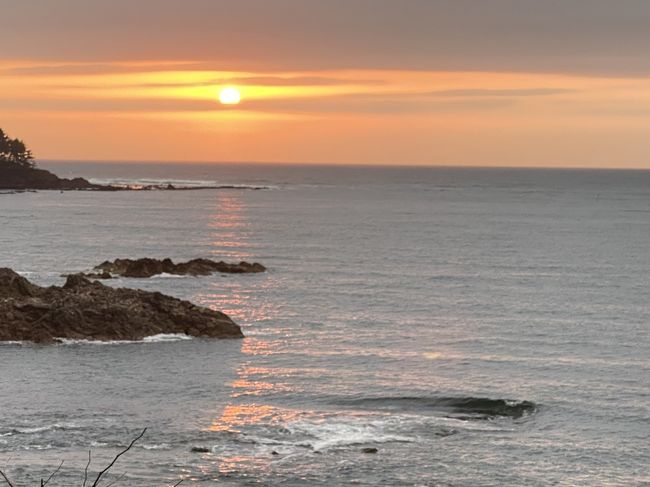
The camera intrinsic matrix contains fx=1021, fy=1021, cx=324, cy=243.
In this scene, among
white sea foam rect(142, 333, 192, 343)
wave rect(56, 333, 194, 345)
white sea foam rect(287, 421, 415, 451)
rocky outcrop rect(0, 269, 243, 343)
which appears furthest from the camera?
white sea foam rect(142, 333, 192, 343)

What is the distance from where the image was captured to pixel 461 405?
44.7 meters

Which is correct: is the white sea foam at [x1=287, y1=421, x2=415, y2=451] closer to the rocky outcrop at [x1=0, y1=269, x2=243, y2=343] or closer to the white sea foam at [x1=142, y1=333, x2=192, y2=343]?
the white sea foam at [x1=142, y1=333, x2=192, y2=343]

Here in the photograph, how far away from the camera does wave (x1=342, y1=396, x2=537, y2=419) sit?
43.4m

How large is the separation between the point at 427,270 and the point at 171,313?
45.3m

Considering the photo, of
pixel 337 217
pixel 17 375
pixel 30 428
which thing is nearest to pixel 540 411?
pixel 30 428

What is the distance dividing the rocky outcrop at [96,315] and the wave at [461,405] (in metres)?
17.3

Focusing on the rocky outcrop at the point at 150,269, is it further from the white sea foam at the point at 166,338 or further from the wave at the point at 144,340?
the wave at the point at 144,340

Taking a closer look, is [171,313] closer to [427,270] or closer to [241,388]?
[241,388]

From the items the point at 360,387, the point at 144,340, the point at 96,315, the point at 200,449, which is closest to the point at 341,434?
the point at 200,449

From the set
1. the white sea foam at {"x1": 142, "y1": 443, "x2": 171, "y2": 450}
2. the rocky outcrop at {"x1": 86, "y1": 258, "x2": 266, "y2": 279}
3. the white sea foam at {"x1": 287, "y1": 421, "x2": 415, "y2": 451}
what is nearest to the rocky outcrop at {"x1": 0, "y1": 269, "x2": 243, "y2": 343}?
the white sea foam at {"x1": 287, "y1": 421, "x2": 415, "y2": 451}

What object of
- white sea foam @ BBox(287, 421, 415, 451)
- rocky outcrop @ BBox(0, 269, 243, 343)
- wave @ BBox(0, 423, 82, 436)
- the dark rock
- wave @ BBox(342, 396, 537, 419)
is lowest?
wave @ BBox(0, 423, 82, 436)

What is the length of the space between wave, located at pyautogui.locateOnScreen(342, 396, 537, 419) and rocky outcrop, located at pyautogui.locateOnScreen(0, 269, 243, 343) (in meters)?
17.3

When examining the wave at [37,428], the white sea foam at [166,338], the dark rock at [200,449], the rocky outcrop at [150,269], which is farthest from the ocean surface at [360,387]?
the rocky outcrop at [150,269]

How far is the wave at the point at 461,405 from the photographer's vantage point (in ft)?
143
